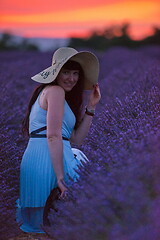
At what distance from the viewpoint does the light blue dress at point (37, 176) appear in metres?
2.87

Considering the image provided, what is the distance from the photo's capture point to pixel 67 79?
3027 millimetres

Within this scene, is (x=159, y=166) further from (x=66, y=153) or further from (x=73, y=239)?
(x=66, y=153)

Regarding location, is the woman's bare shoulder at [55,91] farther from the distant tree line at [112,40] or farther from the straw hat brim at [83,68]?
the distant tree line at [112,40]

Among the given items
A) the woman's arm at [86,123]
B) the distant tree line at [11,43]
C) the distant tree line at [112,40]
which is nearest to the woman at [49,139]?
the woman's arm at [86,123]

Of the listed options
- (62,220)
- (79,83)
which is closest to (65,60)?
(79,83)

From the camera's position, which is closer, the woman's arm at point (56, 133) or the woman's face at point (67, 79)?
the woman's arm at point (56, 133)

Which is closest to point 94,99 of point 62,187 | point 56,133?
point 56,133

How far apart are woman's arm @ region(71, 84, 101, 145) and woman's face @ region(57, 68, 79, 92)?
25 cm

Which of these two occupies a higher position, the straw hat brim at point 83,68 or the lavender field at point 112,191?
the straw hat brim at point 83,68

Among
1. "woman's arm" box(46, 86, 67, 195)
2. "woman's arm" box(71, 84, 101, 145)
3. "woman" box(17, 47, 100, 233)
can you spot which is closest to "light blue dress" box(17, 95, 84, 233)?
"woman" box(17, 47, 100, 233)

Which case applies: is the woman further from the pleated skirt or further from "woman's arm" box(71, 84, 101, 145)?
"woman's arm" box(71, 84, 101, 145)

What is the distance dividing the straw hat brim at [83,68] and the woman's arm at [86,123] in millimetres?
75

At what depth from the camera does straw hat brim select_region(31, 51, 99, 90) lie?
2.96 meters

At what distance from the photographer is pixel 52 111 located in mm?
2729
